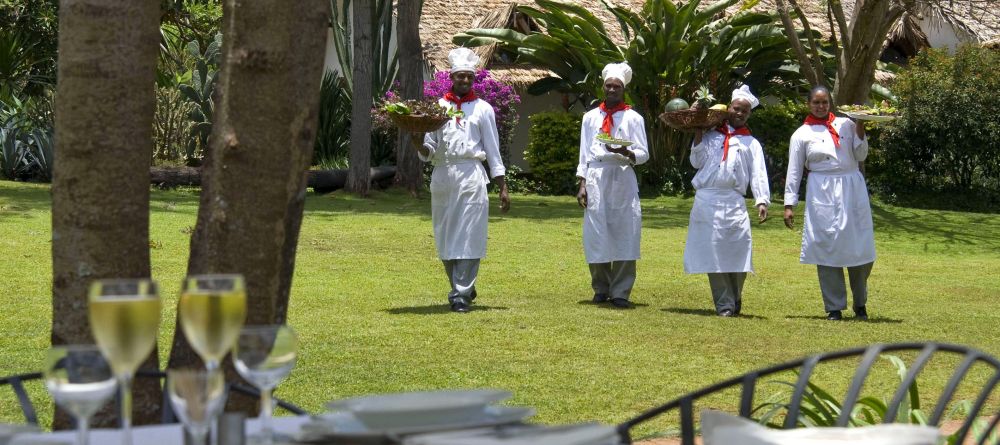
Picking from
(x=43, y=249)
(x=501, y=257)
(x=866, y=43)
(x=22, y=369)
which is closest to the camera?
(x=22, y=369)

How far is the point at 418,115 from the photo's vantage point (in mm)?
9906

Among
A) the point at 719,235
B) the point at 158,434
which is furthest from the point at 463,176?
the point at 158,434

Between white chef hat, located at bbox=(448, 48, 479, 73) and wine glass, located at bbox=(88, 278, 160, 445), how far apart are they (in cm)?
836

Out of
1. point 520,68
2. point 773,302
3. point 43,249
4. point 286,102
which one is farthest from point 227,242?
point 520,68

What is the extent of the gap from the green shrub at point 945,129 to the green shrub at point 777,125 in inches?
70.8

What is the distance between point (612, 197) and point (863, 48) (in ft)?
36.7

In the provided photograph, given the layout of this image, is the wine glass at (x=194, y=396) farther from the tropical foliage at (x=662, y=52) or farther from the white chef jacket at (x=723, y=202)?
the tropical foliage at (x=662, y=52)

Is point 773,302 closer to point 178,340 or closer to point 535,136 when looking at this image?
point 178,340

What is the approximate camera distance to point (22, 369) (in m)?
7.56

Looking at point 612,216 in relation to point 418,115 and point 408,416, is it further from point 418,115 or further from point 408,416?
point 408,416

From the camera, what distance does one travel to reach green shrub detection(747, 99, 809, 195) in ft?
87.4

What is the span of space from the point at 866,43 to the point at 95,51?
19.1 metres

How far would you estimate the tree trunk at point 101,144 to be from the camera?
11.5 feet

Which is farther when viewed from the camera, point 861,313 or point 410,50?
point 410,50
